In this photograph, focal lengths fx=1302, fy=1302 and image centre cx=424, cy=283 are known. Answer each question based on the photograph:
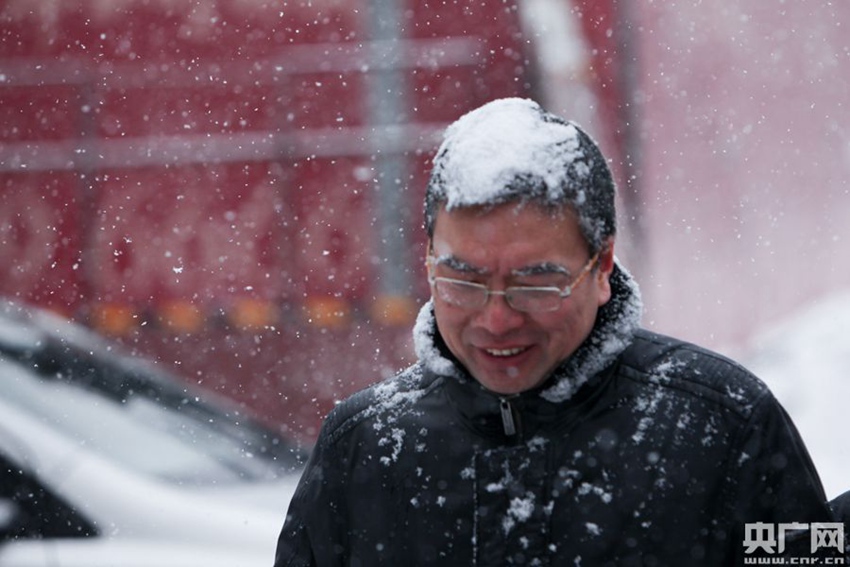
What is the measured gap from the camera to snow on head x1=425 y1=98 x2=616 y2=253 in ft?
5.91

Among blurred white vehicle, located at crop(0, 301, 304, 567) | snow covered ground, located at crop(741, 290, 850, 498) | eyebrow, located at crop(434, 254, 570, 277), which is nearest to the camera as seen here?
eyebrow, located at crop(434, 254, 570, 277)

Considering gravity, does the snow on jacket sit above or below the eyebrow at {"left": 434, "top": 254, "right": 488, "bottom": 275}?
below

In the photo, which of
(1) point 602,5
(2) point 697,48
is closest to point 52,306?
(1) point 602,5

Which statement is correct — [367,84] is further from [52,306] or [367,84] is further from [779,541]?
[779,541]

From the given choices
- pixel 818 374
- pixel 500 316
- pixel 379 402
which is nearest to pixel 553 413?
pixel 500 316

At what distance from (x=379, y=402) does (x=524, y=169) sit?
0.47 meters

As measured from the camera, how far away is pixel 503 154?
185cm

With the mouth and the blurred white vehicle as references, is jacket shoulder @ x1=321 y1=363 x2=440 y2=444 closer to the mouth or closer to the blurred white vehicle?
the mouth

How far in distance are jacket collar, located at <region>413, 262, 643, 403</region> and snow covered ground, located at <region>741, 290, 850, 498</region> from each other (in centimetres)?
298

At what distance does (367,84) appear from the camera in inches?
305

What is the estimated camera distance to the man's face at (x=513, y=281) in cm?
180

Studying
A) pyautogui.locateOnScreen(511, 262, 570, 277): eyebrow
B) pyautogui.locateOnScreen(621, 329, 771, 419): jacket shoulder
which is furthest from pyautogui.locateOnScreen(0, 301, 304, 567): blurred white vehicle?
pyautogui.locateOnScreen(511, 262, 570, 277): eyebrow

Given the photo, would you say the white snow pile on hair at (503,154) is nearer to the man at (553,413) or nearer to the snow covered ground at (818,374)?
the man at (553,413)

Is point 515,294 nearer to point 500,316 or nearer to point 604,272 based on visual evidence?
point 500,316
